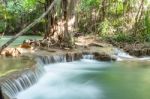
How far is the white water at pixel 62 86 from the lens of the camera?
834 cm

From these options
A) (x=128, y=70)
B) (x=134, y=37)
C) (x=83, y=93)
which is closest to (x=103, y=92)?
(x=83, y=93)

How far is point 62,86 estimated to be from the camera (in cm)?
948

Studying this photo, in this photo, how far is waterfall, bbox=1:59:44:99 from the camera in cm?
733

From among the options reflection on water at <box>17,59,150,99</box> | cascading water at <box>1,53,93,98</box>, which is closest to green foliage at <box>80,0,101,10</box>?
reflection on water at <box>17,59,150,99</box>

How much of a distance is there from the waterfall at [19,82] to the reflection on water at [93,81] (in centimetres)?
14

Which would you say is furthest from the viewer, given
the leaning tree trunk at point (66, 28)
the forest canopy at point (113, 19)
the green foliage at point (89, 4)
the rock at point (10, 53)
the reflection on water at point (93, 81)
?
the green foliage at point (89, 4)

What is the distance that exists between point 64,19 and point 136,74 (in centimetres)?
442

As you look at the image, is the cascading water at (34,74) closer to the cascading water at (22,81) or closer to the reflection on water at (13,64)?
the cascading water at (22,81)

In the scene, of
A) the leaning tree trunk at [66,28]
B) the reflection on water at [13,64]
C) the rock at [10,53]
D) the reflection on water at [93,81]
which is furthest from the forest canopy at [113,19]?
the reflection on water at [13,64]

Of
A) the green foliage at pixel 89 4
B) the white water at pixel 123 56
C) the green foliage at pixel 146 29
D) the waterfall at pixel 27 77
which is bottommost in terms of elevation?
the white water at pixel 123 56

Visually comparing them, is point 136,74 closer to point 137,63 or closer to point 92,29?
point 137,63

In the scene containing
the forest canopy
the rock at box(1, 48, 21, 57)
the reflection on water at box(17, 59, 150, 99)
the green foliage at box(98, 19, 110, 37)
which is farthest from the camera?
the green foliage at box(98, 19, 110, 37)

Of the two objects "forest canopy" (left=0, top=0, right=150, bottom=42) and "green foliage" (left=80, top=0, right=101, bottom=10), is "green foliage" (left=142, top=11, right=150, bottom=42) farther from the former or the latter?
"green foliage" (left=80, top=0, right=101, bottom=10)

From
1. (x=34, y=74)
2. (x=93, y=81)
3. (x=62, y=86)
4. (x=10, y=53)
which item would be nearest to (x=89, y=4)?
(x=10, y=53)
